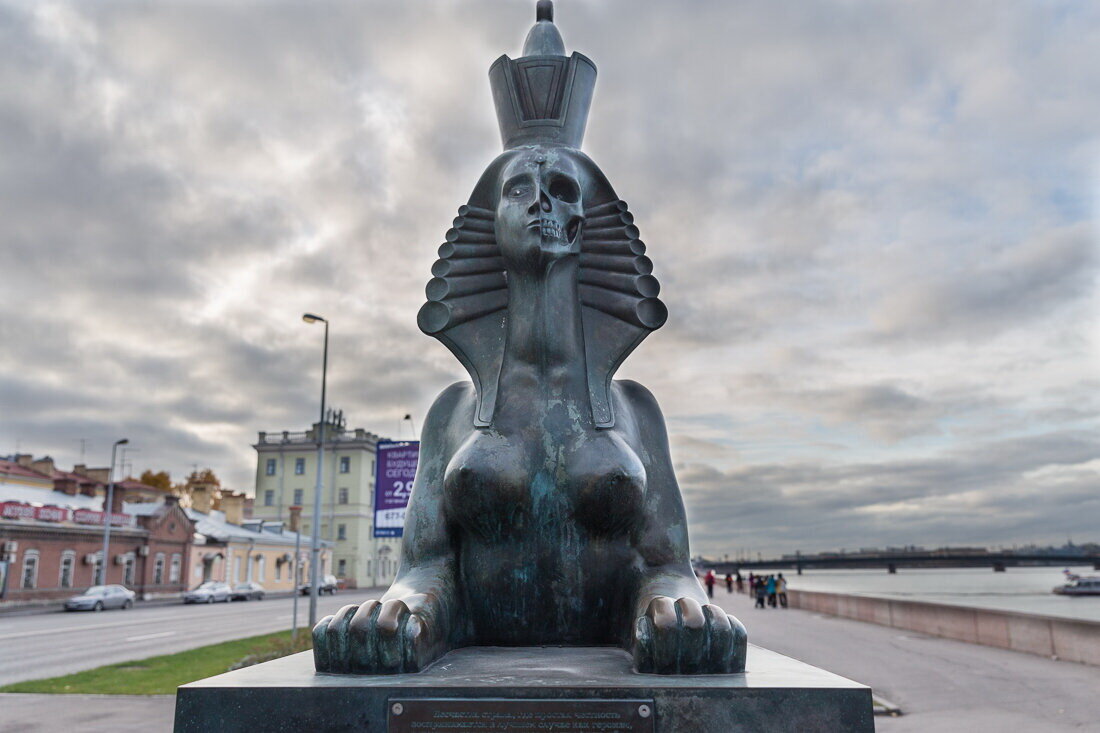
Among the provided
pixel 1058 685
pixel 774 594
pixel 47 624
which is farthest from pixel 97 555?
pixel 1058 685

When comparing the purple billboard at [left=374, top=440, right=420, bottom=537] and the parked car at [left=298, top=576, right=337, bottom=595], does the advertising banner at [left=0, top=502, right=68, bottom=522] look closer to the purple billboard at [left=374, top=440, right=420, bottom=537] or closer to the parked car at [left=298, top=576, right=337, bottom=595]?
the parked car at [left=298, top=576, right=337, bottom=595]

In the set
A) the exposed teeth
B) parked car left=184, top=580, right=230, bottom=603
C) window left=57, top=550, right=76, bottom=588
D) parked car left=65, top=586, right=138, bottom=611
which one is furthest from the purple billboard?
parked car left=184, top=580, right=230, bottom=603

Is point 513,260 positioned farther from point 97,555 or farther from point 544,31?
point 97,555

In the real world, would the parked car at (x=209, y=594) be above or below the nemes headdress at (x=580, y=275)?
below

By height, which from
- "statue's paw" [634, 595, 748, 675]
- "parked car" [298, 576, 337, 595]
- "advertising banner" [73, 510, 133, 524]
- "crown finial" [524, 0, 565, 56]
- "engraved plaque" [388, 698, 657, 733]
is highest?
"crown finial" [524, 0, 565, 56]

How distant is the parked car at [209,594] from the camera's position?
119ft

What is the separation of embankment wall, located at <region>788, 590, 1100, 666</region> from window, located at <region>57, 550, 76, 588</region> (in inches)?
1099

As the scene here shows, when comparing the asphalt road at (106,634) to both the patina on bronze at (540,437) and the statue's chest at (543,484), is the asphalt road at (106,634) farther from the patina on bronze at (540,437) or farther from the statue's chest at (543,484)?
the statue's chest at (543,484)

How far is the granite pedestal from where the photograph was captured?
2.26m

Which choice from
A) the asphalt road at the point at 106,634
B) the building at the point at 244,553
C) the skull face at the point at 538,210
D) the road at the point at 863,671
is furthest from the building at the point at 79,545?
the skull face at the point at 538,210

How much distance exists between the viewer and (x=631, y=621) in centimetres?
307

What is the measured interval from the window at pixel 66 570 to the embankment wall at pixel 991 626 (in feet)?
91.5

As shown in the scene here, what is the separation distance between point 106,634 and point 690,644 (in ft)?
67.5

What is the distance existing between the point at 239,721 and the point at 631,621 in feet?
4.53
